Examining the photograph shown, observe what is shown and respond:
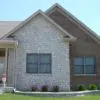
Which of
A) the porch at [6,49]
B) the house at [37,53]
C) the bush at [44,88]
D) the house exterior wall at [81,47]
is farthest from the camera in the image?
the house exterior wall at [81,47]

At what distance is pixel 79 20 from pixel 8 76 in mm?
8669

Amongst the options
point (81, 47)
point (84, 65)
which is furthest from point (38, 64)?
point (81, 47)

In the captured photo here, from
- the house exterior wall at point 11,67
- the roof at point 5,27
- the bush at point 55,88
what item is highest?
the roof at point 5,27

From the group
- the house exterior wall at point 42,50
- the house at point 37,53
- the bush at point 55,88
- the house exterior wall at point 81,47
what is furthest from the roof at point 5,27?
the bush at point 55,88

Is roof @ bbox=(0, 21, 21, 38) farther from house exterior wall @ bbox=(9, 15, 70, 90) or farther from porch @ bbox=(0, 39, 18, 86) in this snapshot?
house exterior wall @ bbox=(9, 15, 70, 90)

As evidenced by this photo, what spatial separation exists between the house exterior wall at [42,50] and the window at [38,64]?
34 centimetres

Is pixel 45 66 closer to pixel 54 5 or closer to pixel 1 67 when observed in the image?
pixel 1 67

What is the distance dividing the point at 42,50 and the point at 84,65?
466cm

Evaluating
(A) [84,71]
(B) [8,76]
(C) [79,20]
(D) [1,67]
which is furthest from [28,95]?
(C) [79,20]

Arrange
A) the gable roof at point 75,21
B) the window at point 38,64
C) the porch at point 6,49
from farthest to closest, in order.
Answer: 1. the gable roof at point 75,21
2. the window at point 38,64
3. the porch at point 6,49

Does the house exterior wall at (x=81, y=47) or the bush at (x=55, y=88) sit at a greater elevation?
the house exterior wall at (x=81, y=47)

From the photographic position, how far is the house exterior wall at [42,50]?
26.0 meters

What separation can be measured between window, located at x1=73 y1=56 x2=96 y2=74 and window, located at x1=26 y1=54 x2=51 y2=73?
3.58m

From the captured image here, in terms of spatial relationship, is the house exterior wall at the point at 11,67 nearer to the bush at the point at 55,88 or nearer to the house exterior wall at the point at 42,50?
the house exterior wall at the point at 42,50
